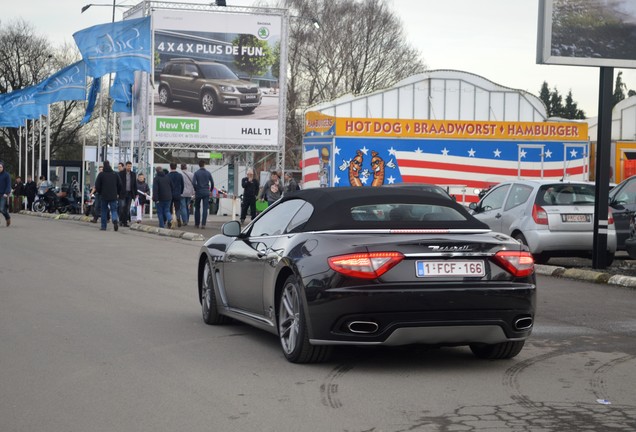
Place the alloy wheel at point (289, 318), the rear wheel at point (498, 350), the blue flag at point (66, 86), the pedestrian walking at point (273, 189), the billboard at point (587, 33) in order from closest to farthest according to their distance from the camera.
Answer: the alloy wheel at point (289, 318), the rear wheel at point (498, 350), the billboard at point (587, 33), the pedestrian walking at point (273, 189), the blue flag at point (66, 86)

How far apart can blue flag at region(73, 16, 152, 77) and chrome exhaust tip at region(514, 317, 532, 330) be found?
27.5 meters

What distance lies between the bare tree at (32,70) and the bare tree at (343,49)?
17293 mm

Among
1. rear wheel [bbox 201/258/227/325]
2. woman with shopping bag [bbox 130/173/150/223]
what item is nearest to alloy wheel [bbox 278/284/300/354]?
rear wheel [bbox 201/258/227/325]

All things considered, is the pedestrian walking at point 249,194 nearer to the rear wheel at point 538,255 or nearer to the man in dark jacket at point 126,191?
the man in dark jacket at point 126,191

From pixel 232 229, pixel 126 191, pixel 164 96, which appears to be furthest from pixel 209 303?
pixel 164 96

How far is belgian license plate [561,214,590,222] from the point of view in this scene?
17.6m

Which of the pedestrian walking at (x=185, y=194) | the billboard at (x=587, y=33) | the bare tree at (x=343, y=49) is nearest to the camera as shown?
the billboard at (x=587, y=33)

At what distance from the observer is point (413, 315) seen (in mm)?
7414

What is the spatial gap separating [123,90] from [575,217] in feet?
74.7

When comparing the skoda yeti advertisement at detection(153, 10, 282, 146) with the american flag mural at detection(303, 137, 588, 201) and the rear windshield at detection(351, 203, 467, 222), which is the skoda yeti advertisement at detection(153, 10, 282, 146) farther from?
the rear windshield at detection(351, 203, 467, 222)

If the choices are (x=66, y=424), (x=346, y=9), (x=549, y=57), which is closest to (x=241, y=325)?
(x=66, y=424)

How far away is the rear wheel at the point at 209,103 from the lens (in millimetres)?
50312

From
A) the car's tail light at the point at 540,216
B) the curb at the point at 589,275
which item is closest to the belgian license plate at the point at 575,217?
the car's tail light at the point at 540,216

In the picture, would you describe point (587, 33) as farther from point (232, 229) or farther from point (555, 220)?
point (232, 229)
